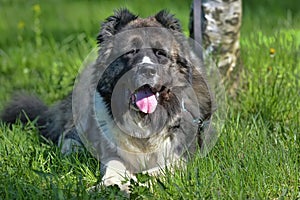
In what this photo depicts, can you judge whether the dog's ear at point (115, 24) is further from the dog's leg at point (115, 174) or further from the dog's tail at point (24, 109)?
the dog's tail at point (24, 109)

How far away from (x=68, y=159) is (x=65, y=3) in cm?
664

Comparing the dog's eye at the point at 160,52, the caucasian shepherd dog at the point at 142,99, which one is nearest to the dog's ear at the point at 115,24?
the caucasian shepherd dog at the point at 142,99

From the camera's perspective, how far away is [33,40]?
7.59 metres

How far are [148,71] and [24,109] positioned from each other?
1.66m

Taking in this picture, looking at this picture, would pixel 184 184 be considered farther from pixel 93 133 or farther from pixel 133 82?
pixel 93 133

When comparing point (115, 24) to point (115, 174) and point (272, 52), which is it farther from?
point (272, 52)

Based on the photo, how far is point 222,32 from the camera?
4777mm

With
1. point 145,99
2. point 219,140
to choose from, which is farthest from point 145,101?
point 219,140

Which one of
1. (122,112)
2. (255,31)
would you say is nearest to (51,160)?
(122,112)

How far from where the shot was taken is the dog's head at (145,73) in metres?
3.49

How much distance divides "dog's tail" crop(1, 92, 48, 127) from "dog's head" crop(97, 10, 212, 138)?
3.51ft

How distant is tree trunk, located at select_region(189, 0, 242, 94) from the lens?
4746mm

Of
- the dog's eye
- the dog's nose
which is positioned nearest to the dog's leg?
the dog's nose

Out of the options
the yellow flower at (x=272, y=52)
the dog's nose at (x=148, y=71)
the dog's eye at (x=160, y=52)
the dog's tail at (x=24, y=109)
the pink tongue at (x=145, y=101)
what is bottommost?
the dog's tail at (x=24, y=109)
